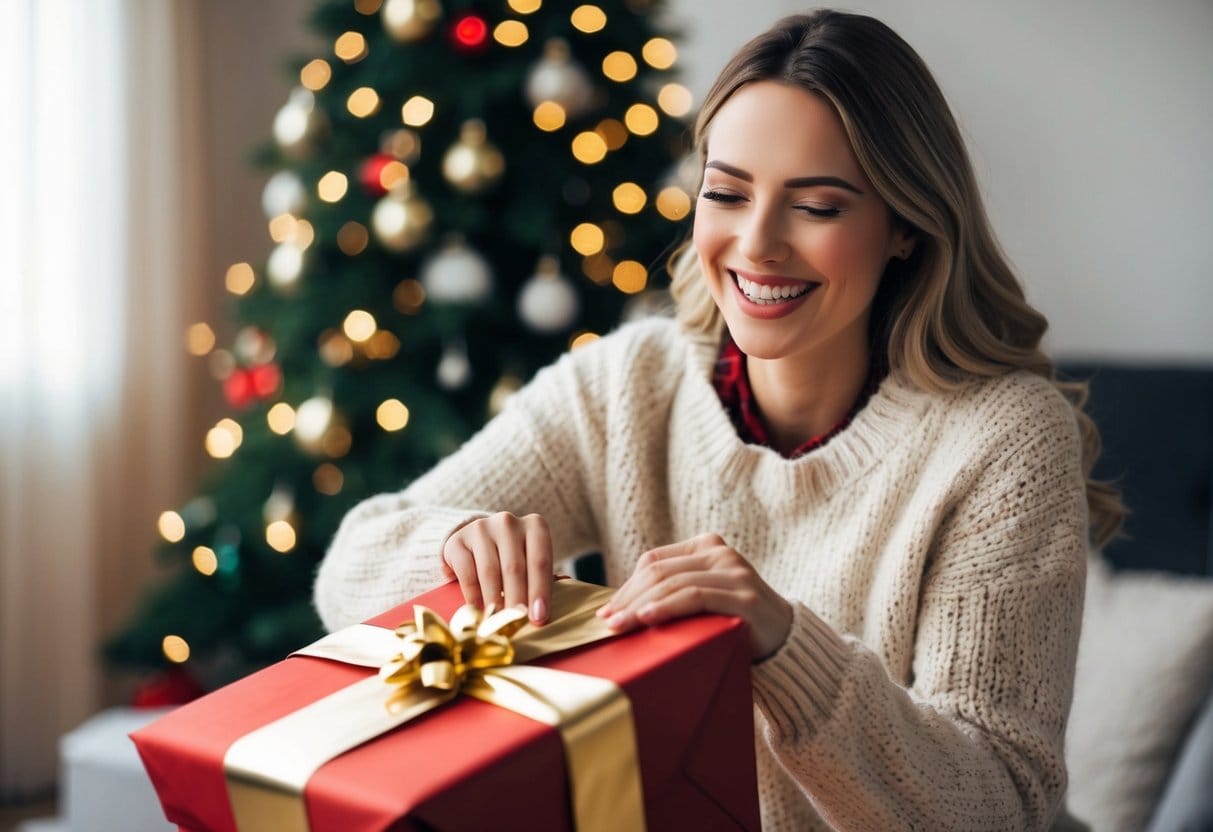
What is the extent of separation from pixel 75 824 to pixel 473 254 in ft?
4.35

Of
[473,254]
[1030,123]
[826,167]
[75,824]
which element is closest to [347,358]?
[473,254]

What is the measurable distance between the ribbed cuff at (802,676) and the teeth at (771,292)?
0.38m

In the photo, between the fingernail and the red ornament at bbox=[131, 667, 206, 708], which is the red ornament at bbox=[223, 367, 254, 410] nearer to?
the red ornament at bbox=[131, 667, 206, 708]

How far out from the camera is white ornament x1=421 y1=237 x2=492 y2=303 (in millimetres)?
2324

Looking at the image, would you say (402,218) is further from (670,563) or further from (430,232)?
(670,563)

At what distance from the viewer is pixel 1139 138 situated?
8.71ft

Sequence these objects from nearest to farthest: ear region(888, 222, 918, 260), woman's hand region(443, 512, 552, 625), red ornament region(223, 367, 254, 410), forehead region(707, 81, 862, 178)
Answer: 1. woman's hand region(443, 512, 552, 625)
2. forehead region(707, 81, 862, 178)
3. ear region(888, 222, 918, 260)
4. red ornament region(223, 367, 254, 410)

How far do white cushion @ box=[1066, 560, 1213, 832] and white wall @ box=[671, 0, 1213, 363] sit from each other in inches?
33.6

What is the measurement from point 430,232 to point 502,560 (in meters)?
1.46

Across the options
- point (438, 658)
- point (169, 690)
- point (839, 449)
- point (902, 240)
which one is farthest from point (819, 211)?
point (169, 690)

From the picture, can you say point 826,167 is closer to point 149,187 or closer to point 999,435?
point 999,435

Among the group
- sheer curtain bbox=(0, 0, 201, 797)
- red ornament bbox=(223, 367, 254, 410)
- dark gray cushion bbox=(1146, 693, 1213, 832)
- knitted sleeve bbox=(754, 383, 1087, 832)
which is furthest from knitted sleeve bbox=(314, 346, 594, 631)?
sheer curtain bbox=(0, 0, 201, 797)

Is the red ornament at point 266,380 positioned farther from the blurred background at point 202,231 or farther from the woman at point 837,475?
the woman at point 837,475

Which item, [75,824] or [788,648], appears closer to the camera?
[788,648]
